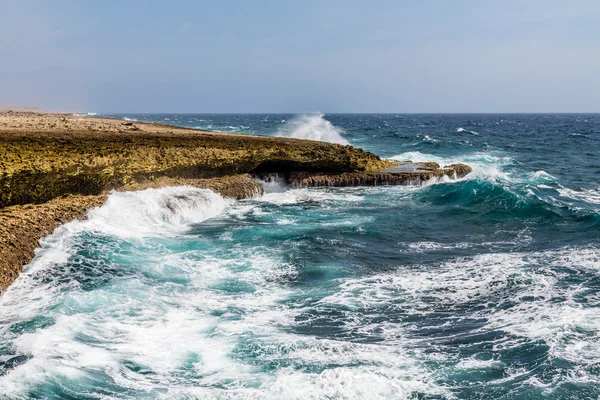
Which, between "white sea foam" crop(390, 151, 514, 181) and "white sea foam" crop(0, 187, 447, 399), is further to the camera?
"white sea foam" crop(390, 151, 514, 181)

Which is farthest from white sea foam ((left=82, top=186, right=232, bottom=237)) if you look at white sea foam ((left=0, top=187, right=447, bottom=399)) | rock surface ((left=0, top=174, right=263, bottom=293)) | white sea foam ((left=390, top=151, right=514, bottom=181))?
white sea foam ((left=390, top=151, right=514, bottom=181))

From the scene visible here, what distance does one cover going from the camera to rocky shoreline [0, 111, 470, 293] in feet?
63.6

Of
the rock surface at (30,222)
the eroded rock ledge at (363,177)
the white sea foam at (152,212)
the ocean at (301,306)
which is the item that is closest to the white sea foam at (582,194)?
the ocean at (301,306)

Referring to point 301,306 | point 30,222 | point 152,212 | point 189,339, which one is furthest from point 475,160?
point 189,339

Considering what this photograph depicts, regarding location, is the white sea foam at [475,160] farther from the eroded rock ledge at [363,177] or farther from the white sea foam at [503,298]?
the white sea foam at [503,298]

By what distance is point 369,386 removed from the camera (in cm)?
1032

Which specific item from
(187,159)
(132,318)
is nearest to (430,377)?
(132,318)

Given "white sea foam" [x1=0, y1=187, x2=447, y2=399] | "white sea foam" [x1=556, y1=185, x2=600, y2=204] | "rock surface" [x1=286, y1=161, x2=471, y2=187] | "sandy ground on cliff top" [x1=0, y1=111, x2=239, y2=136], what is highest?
"sandy ground on cliff top" [x1=0, y1=111, x2=239, y2=136]

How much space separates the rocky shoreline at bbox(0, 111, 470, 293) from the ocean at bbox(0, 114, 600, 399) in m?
0.91

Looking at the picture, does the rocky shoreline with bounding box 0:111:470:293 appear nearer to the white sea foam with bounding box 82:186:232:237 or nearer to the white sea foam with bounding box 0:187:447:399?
the white sea foam with bounding box 82:186:232:237

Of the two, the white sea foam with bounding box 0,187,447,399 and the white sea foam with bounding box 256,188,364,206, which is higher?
the white sea foam with bounding box 256,188,364,206

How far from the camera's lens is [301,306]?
1490 centimetres

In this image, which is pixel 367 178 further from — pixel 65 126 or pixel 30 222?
pixel 30 222

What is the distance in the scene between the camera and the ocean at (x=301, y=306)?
10625 mm
